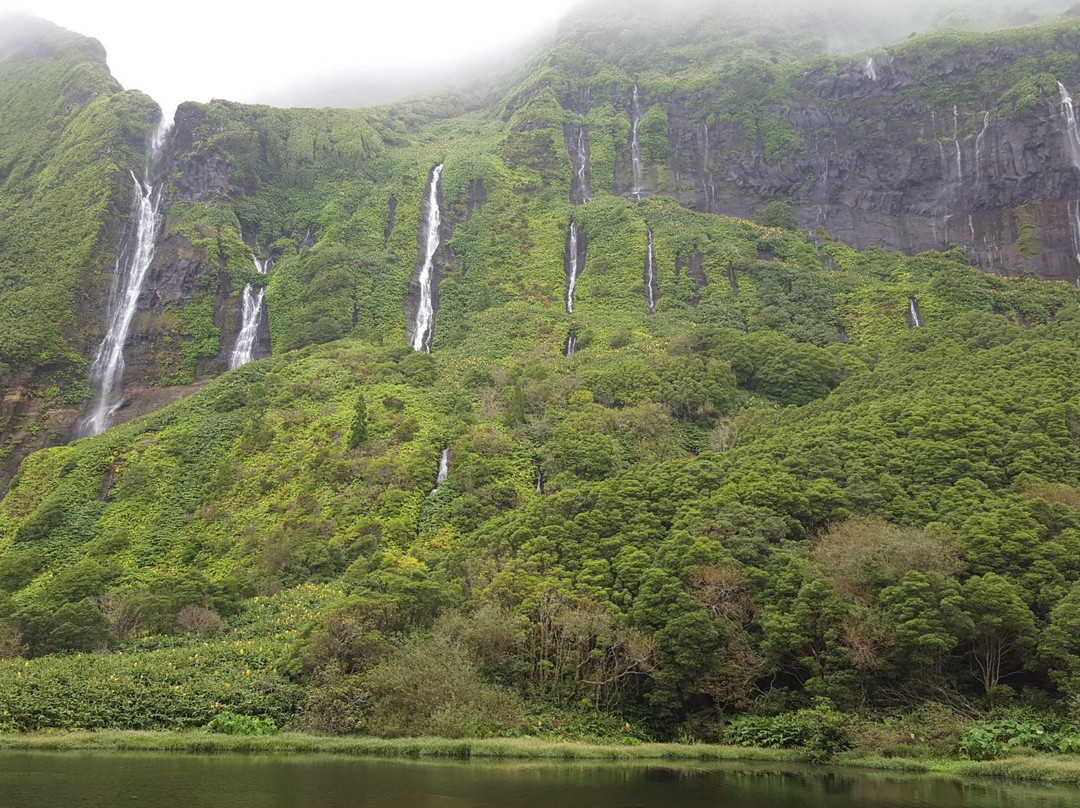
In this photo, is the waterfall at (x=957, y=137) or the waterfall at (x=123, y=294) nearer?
the waterfall at (x=123, y=294)

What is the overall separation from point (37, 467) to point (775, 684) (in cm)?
4951

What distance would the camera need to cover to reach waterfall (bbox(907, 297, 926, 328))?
65.1 meters

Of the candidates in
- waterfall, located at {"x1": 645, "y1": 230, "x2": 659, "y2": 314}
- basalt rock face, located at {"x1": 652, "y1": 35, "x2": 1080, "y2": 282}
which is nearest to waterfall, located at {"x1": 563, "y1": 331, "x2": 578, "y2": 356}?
waterfall, located at {"x1": 645, "y1": 230, "x2": 659, "y2": 314}

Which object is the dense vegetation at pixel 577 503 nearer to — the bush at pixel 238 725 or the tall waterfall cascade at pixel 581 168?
the bush at pixel 238 725

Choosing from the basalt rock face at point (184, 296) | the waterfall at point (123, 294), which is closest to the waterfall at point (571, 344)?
the basalt rock face at point (184, 296)

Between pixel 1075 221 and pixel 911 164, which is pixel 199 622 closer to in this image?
pixel 1075 221

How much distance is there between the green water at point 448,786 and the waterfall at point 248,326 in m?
59.4

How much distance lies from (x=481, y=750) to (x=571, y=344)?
48347mm

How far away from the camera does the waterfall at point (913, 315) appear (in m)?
65.1

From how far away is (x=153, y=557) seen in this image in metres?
45.7

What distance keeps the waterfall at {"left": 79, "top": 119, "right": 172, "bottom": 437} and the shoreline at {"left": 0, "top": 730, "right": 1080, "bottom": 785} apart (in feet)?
168

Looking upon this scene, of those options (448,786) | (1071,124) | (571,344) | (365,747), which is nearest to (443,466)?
(571,344)

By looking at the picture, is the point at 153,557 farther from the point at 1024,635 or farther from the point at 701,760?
the point at 1024,635

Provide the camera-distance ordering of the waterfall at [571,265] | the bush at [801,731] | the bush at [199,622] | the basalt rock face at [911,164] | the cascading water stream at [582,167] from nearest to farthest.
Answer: the bush at [801,731] → the bush at [199,622] → the waterfall at [571,265] → the basalt rock face at [911,164] → the cascading water stream at [582,167]
